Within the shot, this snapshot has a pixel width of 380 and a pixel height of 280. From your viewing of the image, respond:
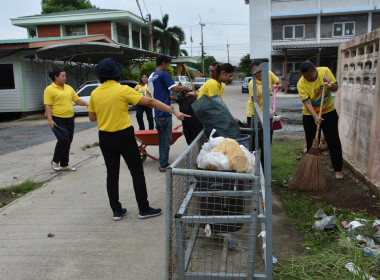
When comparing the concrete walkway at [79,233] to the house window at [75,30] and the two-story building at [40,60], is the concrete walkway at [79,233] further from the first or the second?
the house window at [75,30]

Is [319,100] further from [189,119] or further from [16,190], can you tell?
[16,190]

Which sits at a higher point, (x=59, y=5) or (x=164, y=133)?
(x=59, y=5)

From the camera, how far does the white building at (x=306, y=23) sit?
2953 centimetres

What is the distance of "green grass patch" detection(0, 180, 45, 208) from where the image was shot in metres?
5.25

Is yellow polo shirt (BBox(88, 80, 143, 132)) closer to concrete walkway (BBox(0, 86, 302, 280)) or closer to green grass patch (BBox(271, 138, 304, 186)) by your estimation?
concrete walkway (BBox(0, 86, 302, 280))

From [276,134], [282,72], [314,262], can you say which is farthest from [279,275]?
[282,72]

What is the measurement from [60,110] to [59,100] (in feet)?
0.57

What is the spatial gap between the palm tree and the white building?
8.46 metres

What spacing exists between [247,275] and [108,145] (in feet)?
6.94

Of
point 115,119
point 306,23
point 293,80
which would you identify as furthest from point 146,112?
point 306,23

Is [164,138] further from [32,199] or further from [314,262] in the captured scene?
[314,262]

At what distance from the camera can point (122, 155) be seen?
4.10 m

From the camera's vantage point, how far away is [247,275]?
8.84 ft

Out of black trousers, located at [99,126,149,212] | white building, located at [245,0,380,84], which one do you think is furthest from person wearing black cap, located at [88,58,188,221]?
white building, located at [245,0,380,84]
